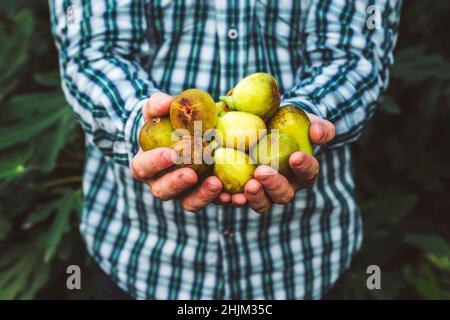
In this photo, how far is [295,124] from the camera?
90cm

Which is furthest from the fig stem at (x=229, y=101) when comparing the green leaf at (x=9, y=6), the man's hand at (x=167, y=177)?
the green leaf at (x=9, y=6)

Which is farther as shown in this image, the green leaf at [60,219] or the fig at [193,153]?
the green leaf at [60,219]

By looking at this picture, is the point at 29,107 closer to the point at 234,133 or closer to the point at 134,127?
the point at 134,127

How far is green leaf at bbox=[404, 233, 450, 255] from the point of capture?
176 cm

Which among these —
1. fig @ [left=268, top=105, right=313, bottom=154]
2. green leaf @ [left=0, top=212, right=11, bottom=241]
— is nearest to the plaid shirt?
fig @ [left=268, top=105, right=313, bottom=154]

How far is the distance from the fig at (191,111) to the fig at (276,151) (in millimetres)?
95

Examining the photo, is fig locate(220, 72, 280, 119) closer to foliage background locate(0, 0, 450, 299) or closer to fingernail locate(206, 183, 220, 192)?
fingernail locate(206, 183, 220, 192)

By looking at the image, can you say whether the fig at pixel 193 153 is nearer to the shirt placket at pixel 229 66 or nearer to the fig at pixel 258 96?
the fig at pixel 258 96

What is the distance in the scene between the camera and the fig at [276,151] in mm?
872

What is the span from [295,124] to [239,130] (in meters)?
0.09

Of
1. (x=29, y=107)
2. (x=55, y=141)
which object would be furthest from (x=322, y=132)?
(x=29, y=107)

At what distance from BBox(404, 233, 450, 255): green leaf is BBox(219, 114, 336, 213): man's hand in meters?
1.00

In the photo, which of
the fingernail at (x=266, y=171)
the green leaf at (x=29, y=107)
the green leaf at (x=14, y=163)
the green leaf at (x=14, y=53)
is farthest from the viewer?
the green leaf at (x=14, y=53)

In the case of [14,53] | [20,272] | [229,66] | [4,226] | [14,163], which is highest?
[229,66]
